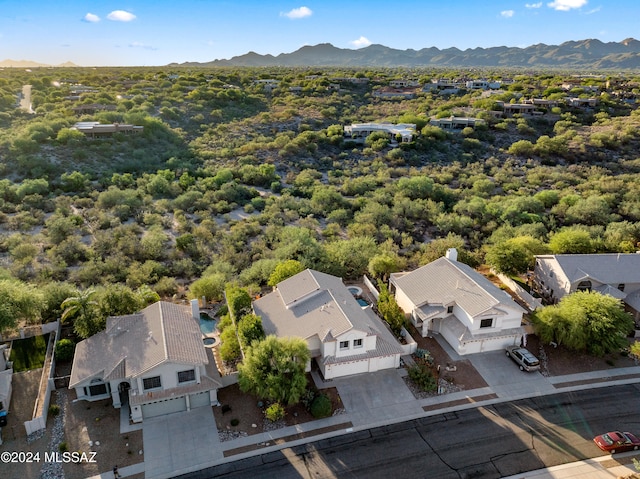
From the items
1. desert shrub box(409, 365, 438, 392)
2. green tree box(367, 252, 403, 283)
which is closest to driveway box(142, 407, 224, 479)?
desert shrub box(409, 365, 438, 392)

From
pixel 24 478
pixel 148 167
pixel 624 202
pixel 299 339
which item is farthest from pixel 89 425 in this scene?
pixel 624 202

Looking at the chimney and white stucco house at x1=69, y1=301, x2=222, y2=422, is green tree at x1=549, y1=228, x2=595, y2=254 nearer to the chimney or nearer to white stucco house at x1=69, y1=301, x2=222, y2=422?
the chimney

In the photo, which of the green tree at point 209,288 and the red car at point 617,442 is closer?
the red car at point 617,442

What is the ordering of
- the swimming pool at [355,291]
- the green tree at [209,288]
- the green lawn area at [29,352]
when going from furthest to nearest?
the swimming pool at [355,291], the green tree at [209,288], the green lawn area at [29,352]

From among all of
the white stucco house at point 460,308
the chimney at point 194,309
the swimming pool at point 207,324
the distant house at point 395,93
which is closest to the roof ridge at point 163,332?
the chimney at point 194,309

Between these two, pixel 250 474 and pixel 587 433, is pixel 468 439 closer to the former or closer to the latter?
pixel 587 433

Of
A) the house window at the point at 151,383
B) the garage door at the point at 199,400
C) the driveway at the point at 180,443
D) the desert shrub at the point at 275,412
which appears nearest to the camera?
the driveway at the point at 180,443

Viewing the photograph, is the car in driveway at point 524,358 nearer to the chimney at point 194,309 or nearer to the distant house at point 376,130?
the chimney at point 194,309
